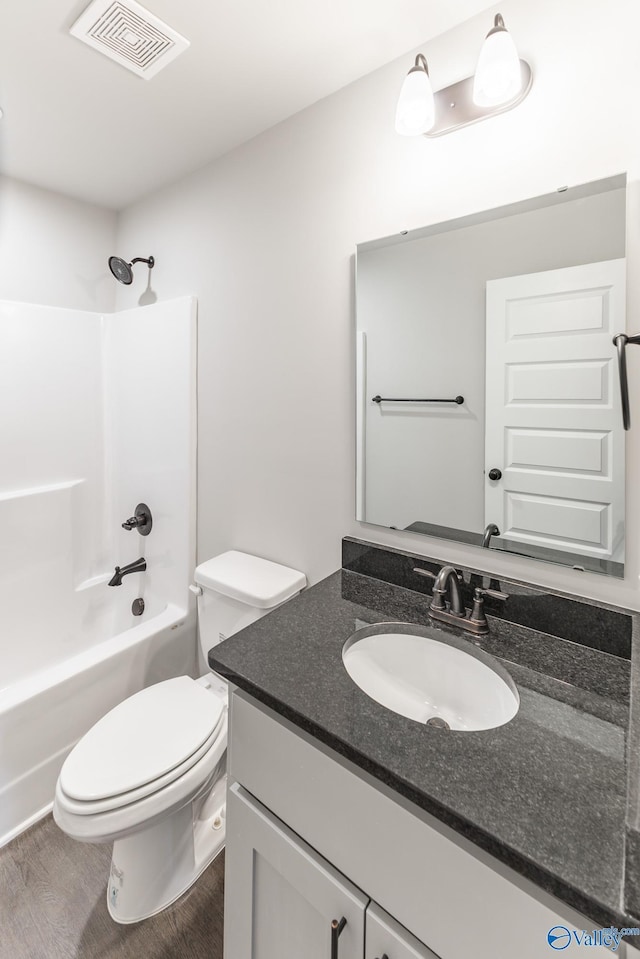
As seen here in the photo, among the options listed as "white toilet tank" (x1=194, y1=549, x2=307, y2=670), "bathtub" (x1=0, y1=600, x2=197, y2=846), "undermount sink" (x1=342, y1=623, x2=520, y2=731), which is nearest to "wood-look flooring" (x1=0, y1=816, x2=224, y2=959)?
"bathtub" (x1=0, y1=600, x2=197, y2=846)

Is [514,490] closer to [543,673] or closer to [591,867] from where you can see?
[543,673]

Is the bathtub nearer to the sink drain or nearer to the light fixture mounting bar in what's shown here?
the sink drain

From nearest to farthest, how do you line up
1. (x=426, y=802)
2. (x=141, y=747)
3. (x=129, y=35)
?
(x=426, y=802) < (x=129, y=35) < (x=141, y=747)

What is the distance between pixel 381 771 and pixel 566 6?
1.60 meters

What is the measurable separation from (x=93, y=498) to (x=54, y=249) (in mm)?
1219

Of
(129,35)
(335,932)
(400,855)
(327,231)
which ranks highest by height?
(129,35)

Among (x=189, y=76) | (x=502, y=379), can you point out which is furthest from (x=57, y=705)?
(x=189, y=76)

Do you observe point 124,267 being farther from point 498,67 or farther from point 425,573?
point 425,573

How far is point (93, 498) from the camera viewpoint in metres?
2.31

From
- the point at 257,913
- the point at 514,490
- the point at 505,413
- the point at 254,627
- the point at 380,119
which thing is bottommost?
the point at 257,913

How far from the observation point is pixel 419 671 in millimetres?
1081

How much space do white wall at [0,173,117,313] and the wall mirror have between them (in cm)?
162

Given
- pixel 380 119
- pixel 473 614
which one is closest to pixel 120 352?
pixel 380 119

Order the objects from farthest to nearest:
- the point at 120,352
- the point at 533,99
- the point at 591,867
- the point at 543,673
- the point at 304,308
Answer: the point at 120,352 < the point at 304,308 < the point at 533,99 < the point at 543,673 < the point at 591,867
